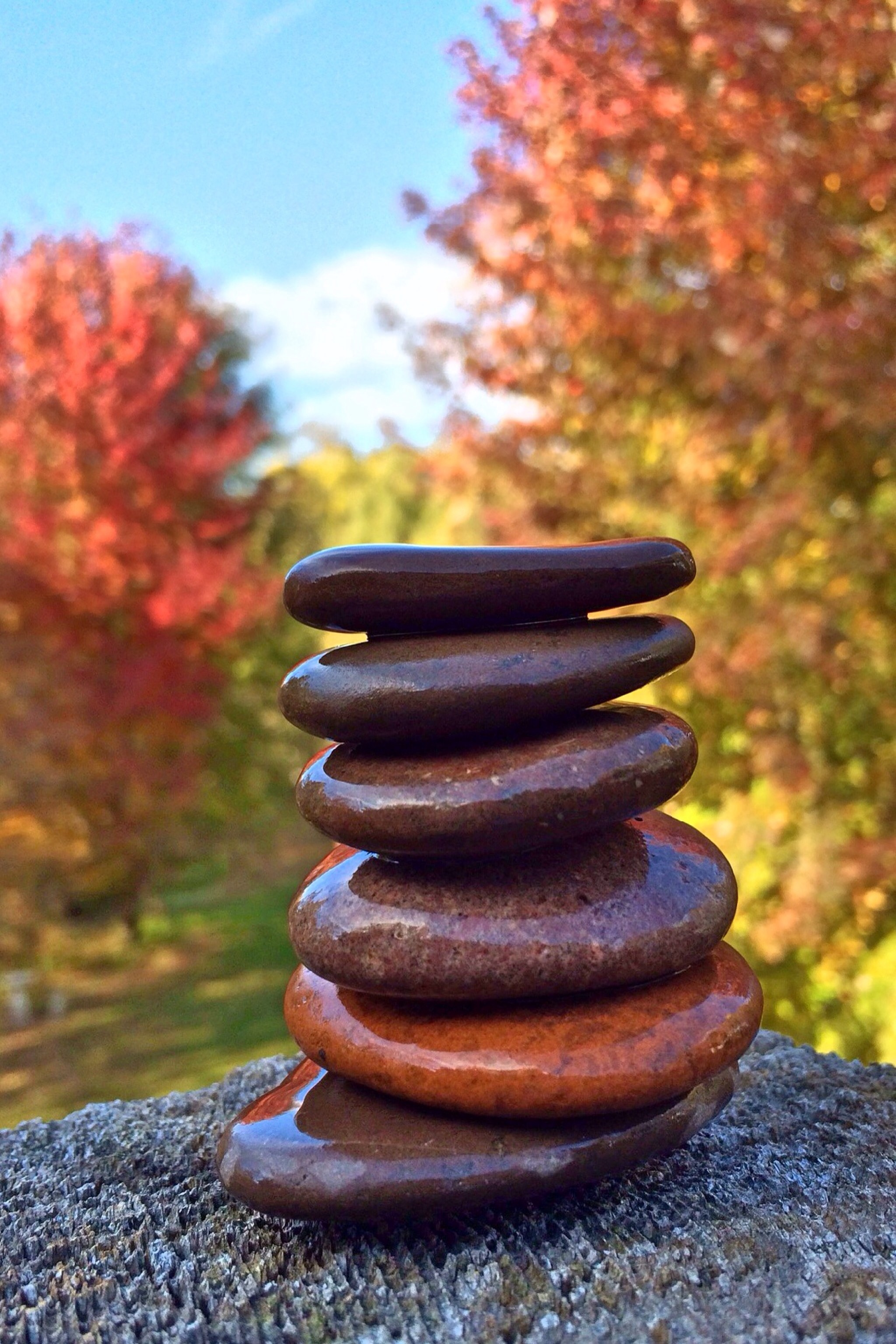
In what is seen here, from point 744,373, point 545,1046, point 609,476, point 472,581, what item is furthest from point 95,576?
point 545,1046

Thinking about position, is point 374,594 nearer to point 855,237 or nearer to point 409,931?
point 409,931

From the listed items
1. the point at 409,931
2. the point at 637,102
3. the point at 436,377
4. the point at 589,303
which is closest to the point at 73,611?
the point at 436,377

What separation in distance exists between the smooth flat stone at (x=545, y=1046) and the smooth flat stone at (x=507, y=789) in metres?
0.38

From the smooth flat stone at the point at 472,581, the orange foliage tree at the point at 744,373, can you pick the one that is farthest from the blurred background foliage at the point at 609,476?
the smooth flat stone at the point at 472,581

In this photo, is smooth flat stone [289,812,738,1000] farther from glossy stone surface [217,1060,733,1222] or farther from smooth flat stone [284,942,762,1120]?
glossy stone surface [217,1060,733,1222]

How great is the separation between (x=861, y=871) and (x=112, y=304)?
7.27 m

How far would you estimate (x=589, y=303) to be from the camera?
18.5 feet

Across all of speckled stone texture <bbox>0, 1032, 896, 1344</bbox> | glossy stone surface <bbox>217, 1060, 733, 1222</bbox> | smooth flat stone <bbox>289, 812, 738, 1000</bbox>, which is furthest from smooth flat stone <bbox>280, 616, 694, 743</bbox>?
speckled stone texture <bbox>0, 1032, 896, 1344</bbox>

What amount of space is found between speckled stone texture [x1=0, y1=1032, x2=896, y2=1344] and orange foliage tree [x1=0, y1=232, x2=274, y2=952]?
16.9 feet

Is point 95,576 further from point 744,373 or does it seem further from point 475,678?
point 475,678

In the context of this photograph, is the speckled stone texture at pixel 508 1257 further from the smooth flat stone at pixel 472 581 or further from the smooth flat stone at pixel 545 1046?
the smooth flat stone at pixel 472 581

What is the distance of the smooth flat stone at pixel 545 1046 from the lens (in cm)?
230

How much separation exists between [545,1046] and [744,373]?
3.91m

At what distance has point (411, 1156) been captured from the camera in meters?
2.34
